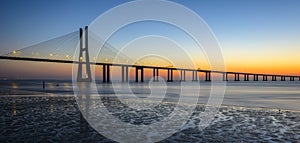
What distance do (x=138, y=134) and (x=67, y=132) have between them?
Result: 202 cm

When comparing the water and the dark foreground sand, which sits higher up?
the dark foreground sand

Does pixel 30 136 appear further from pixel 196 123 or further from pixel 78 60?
pixel 78 60

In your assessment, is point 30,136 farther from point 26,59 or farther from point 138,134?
point 26,59

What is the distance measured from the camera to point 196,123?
32.3 ft

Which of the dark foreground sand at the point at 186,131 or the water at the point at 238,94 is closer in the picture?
the dark foreground sand at the point at 186,131

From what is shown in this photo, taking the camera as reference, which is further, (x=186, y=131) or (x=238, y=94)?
(x=238, y=94)

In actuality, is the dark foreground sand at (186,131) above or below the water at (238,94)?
above

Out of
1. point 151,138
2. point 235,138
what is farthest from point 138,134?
point 235,138

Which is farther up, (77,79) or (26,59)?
(26,59)

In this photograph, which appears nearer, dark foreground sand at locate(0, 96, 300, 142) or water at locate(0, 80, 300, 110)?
dark foreground sand at locate(0, 96, 300, 142)

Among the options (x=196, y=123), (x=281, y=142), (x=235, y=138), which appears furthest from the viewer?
(x=196, y=123)

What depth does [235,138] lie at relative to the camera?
7293 millimetres

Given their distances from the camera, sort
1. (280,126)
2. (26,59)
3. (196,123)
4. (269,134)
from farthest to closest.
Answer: (26,59), (196,123), (280,126), (269,134)

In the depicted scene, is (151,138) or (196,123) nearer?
(151,138)
